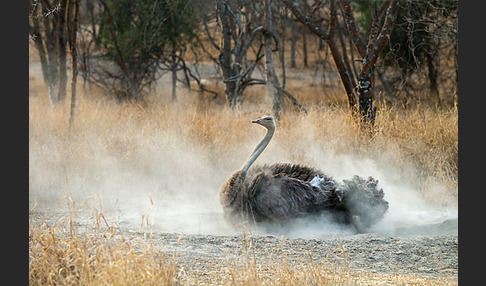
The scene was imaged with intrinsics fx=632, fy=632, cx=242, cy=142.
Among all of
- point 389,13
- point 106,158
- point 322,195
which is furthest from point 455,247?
point 106,158

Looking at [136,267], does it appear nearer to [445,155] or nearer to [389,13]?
[445,155]

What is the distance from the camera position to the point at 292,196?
22.8 feet

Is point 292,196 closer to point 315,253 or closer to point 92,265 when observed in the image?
point 315,253

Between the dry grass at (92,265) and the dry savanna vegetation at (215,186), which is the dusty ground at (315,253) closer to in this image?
the dry savanna vegetation at (215,186)

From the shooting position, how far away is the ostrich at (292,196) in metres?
6.89

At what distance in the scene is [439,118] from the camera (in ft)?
32.2

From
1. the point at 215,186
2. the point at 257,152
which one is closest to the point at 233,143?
the point at 215,186

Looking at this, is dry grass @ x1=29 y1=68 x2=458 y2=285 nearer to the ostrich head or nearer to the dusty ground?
the dusty ground

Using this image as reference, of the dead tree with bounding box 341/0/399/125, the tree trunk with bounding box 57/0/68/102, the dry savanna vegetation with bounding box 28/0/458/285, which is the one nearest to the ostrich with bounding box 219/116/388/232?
the dry savanna vegetation with bounding box 28/0/458/285

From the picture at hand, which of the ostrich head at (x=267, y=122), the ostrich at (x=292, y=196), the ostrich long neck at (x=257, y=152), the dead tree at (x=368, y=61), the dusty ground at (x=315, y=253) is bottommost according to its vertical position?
the dusty ground at (x=315, y=253)

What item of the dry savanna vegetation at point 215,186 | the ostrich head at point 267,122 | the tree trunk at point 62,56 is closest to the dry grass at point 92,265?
the dry savanna vegetation at point 215,186

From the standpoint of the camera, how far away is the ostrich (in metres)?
6.89

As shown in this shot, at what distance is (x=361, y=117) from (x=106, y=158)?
13.3 ft

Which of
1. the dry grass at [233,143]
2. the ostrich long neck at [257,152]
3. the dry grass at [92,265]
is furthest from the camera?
the dry grass at [233,143]
